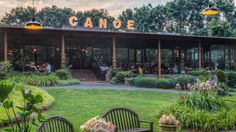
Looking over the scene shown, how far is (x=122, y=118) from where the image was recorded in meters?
6.56

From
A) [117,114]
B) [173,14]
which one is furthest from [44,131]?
[173,14]

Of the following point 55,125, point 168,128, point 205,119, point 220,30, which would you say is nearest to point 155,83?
point 205,119

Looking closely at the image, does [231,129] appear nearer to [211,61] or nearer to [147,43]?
[147,43]

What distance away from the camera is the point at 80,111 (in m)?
10.6

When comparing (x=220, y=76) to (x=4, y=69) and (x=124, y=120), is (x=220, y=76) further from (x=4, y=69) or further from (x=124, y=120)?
(x=124, y=120)

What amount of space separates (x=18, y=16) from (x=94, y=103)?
53786 millimetres

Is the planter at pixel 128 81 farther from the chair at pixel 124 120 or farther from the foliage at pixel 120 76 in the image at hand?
the chair at pixel 124 120

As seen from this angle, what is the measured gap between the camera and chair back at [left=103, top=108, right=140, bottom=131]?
20.6ft

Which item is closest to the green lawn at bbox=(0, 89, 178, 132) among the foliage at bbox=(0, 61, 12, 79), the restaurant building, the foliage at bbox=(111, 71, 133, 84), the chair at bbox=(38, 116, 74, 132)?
the foliage at bbox=(0, 61, 12, 79)

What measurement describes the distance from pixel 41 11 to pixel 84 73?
36.4 meters

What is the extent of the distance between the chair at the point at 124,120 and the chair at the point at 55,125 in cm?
91

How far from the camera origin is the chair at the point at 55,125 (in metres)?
4.97

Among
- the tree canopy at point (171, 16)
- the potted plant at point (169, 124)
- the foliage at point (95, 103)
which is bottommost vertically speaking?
the foliage at point (95, 103)

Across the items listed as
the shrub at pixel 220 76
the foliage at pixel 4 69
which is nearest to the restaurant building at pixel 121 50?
the foliage at pixel 4 69
